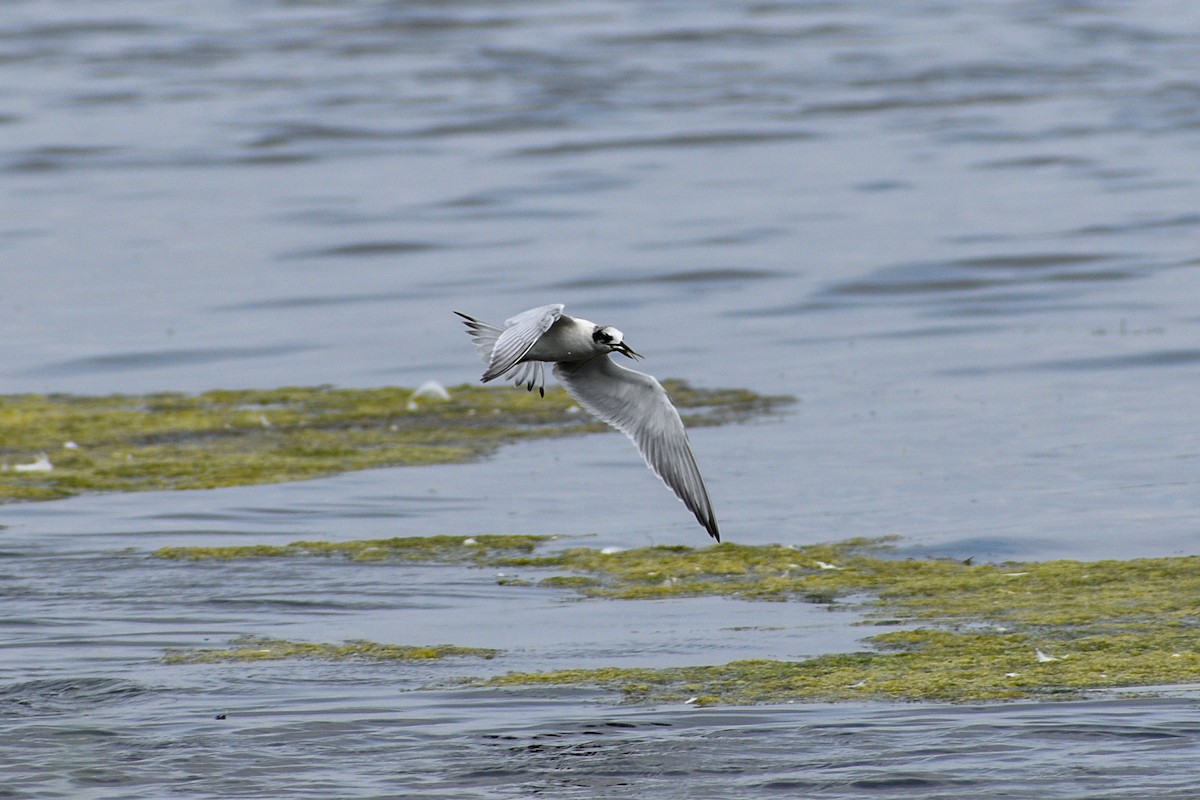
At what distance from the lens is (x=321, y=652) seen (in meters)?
9.09

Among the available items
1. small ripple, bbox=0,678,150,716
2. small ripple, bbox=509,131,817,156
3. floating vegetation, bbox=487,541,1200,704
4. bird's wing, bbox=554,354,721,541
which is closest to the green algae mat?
floating vegetation, bbox=487,541,1200,704

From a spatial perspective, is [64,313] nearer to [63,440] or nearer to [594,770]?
[63,440]

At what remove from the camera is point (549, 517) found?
12.0 m

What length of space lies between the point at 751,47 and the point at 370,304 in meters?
25.4

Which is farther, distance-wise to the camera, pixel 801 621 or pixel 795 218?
pixel 795 218

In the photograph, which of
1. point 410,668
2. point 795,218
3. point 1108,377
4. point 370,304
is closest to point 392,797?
point 410,668

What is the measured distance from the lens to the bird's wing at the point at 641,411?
955 cm

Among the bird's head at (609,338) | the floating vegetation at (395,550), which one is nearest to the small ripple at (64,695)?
the floating vegetation at (395,550)

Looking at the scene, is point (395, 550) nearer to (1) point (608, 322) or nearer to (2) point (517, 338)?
(2) point (517, 338)

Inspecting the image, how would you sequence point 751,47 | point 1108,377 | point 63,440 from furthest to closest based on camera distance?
point 751,47
point 1108,377
point 63,440

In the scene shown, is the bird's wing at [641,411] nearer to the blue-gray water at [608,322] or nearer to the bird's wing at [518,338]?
the blue-gray water at [608,322]

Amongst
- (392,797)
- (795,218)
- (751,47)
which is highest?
(751,47)

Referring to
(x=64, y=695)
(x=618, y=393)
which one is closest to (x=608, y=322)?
(x=618, y=393)

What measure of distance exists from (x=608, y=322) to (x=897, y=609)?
9308 mm
